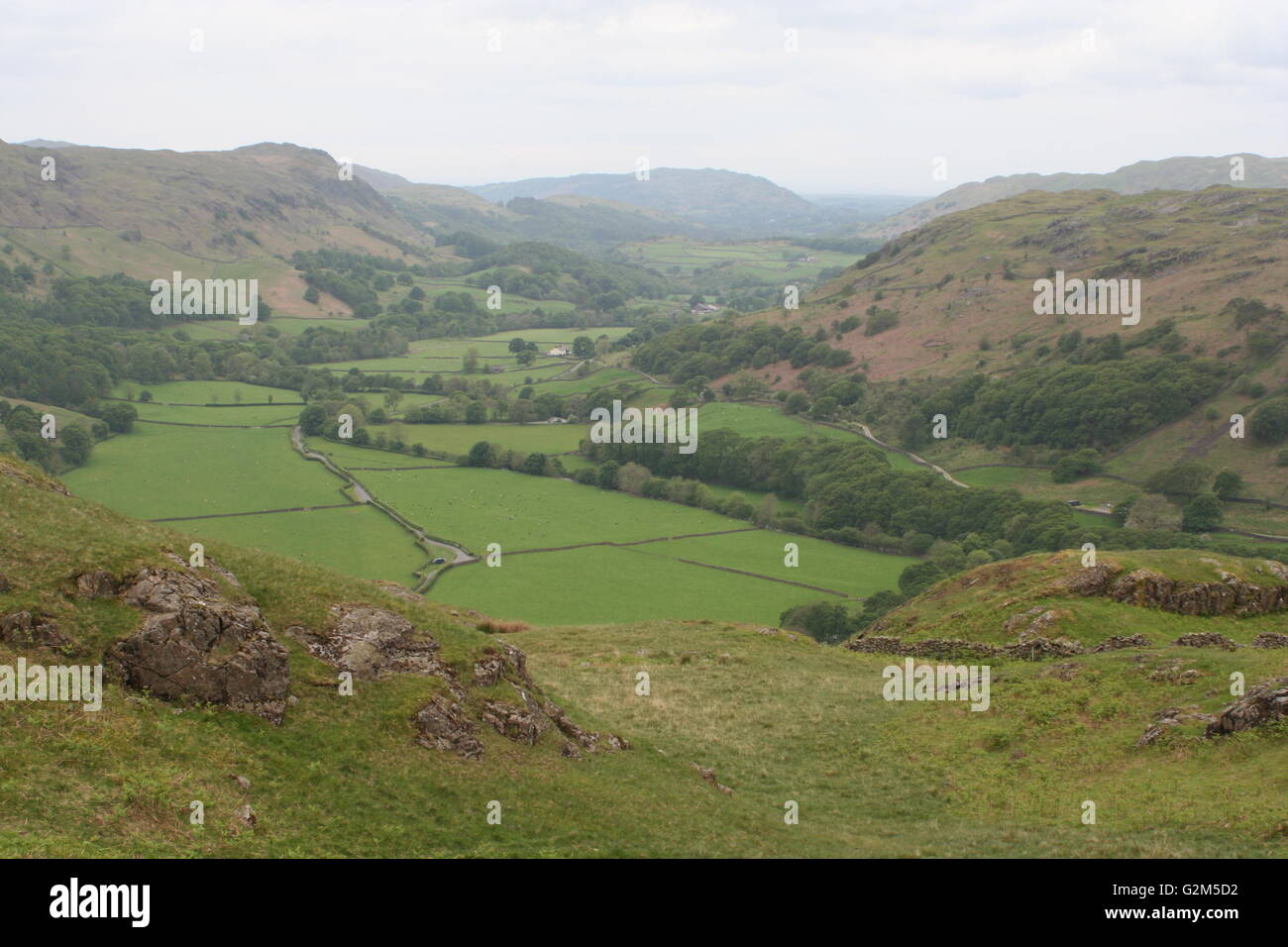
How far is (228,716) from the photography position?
2445cm

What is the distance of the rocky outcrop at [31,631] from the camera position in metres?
23.3

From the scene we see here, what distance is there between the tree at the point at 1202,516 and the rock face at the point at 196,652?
390ft

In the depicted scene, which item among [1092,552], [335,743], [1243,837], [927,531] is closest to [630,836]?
[335,743]

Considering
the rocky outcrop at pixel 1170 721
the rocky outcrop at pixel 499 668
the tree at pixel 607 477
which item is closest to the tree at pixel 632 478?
the tree at pixel 607 477

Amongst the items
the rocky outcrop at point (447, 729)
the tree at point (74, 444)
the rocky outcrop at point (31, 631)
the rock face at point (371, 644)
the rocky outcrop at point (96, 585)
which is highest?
the tree at point (74, 444)

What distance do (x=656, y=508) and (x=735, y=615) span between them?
161 feet

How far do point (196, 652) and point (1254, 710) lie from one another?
33.0m

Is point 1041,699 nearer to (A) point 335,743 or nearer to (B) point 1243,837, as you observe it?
(B) point 1243,837

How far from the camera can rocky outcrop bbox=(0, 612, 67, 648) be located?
23.3 meters

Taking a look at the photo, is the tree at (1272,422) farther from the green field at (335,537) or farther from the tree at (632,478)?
the green field at (335,537)

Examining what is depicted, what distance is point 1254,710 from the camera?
2902cm

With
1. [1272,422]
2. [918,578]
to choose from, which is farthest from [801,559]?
[1272,422]

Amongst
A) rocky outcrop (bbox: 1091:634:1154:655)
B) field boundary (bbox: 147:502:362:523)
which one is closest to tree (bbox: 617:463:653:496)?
field boundary (bbox: 147:502:362:523)

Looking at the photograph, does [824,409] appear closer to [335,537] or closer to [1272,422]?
[1272,422]
